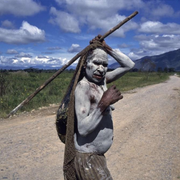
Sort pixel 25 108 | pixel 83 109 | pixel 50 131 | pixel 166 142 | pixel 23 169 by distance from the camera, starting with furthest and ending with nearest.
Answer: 1. pixel 25 108
2. pixel 50 131
3. pixel 166 142
4. pixel 23 169
5. pixel 83 109

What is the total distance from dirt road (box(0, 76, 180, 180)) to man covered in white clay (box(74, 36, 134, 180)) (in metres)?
2.45

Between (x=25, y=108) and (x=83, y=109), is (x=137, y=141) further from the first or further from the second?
(x=25, y=108)

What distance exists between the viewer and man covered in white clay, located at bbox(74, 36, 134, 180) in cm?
211

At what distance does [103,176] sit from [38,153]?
351cm

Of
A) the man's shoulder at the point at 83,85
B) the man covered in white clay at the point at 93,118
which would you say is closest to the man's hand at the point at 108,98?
the man covered in white clay at the point at 93,118

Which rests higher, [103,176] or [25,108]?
[103,176]

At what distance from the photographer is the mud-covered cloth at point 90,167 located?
218 centimetres

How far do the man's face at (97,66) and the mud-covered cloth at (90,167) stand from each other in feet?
2.41

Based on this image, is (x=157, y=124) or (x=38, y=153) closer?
(x=38, y=153)

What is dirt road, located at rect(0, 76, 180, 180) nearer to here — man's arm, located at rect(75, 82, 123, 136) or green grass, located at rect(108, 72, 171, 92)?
man's arm, located at rect(75, 82, 123, 136)

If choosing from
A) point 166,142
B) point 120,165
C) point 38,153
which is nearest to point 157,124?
Result: point 166,142

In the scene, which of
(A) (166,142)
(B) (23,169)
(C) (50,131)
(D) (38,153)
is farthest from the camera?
(C) (50,131)

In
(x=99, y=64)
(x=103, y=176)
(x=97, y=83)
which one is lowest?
(x=103, y=176)

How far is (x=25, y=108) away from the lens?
966 centimetres
